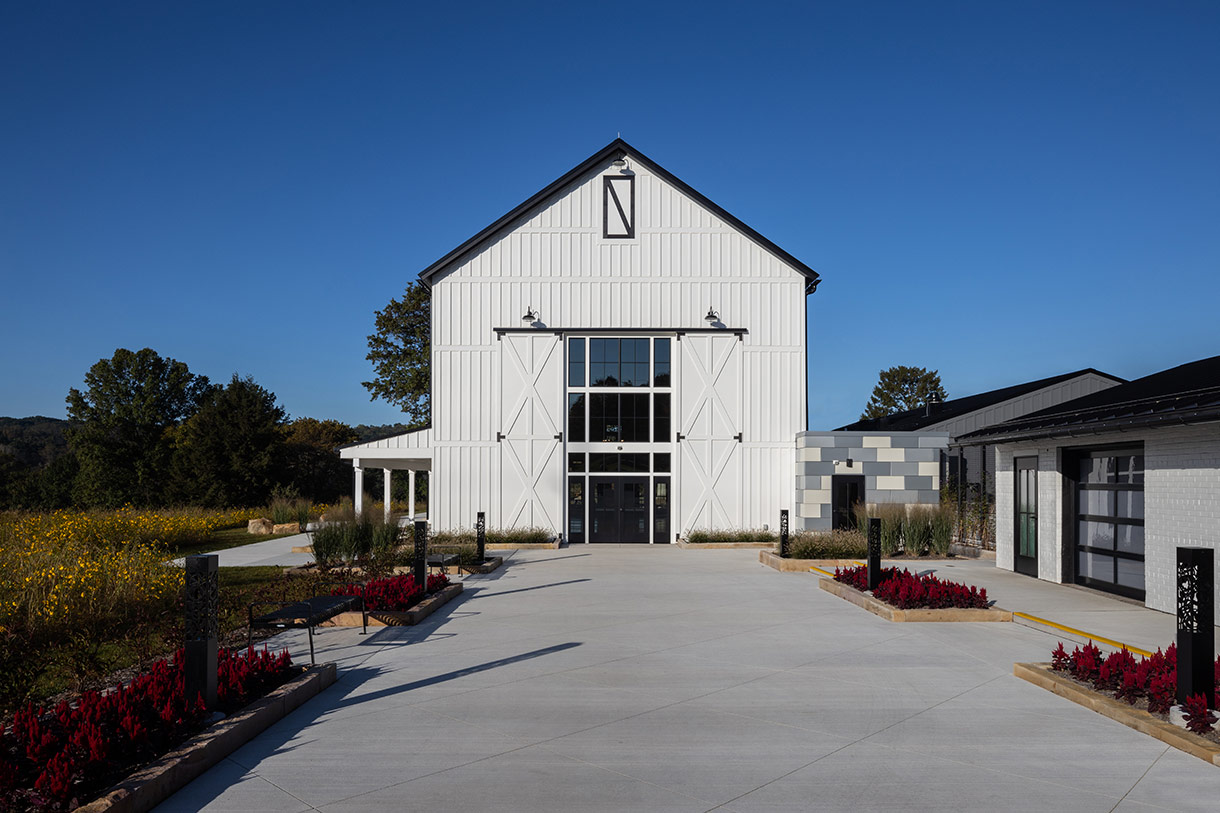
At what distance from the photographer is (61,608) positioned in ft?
33.3

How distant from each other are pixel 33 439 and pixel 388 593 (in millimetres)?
91100

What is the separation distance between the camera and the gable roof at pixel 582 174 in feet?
88.9

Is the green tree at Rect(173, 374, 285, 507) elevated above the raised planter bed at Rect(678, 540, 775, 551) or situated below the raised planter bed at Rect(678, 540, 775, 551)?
above

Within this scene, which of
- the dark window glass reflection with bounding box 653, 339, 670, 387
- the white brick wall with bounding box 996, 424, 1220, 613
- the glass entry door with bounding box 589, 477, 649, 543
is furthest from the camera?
the dark window glass reflection with bounding box 653, 339, 670, 387

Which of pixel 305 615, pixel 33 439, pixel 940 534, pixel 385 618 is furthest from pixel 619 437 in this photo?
pixel 33 439

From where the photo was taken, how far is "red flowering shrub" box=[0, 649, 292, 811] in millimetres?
4641

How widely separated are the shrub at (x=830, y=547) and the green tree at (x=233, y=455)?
32.0 m

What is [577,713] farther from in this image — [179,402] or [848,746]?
[179,402]

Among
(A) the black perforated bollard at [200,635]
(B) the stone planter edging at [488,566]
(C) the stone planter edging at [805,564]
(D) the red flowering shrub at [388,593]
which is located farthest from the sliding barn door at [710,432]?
(A) the black perforated bollard at [200,635]

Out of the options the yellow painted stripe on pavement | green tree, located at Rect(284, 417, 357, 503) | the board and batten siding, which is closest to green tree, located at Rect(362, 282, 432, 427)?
green tree, located at Rect(284, 417, 357, 503)

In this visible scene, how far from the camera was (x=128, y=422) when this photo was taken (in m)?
58.1

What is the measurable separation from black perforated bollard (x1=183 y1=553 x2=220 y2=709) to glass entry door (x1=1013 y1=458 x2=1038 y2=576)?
15057 millimetres

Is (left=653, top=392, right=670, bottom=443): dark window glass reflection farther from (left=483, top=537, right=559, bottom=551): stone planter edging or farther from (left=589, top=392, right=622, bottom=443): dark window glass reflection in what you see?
(left=483, top=537, right=559, bottom=551): stone planter edging

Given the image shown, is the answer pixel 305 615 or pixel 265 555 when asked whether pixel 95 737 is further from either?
pixel 265 555
